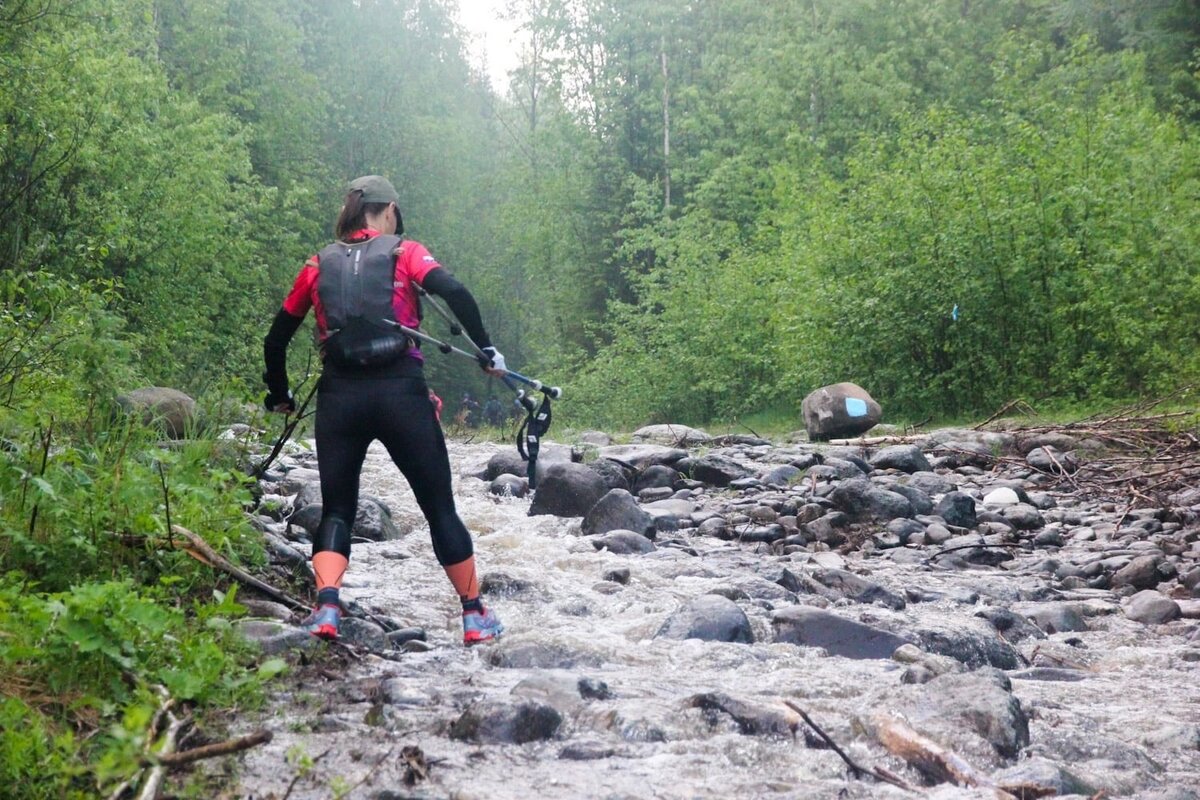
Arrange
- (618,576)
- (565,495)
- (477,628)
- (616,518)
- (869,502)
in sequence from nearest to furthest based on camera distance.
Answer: (477,628) < (618,576) < (616,518) < (869,502) < (565,495)

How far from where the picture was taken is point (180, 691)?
12.9ft

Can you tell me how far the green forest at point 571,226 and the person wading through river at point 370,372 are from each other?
709mm

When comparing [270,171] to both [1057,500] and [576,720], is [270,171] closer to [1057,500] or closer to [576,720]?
[1057,500]

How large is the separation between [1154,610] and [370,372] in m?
4.60

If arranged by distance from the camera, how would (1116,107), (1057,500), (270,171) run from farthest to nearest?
(270,171)
(1116,107)
(1057,500)

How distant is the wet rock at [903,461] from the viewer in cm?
1327

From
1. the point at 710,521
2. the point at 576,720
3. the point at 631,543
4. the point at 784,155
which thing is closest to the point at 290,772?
the point at 576,720

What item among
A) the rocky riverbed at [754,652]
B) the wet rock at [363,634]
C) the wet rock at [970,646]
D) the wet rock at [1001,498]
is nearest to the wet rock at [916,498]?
the rocky riverbed at [754,652]

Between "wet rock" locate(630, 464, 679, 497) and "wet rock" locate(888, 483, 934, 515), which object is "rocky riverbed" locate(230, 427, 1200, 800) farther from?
"wet rock" locate(630, 464, 679, 497)

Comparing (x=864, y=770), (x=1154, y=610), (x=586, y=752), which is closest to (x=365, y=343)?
(x=586, y=752)

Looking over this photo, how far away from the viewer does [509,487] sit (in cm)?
1227

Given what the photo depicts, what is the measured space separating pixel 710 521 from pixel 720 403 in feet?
56.7

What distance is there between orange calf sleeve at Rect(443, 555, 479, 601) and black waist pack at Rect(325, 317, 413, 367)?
3.44 ft

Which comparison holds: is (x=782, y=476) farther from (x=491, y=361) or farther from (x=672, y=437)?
(x=491, y=361)
